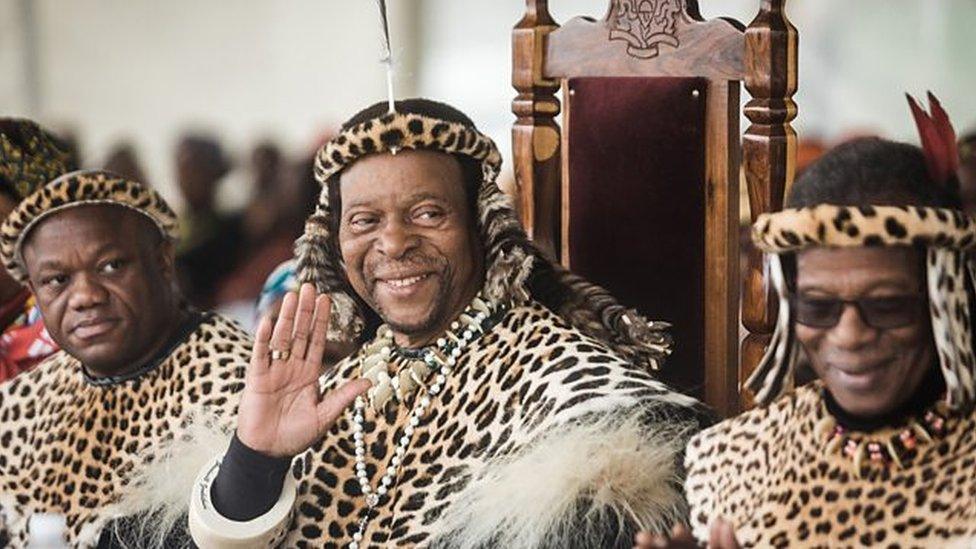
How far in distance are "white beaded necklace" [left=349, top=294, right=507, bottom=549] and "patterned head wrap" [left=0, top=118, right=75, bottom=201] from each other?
3.36ft

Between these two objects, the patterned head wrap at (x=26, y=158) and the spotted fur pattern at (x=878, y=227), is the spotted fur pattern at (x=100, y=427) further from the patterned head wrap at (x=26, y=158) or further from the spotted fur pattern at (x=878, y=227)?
the spotted fur pattern at (x=878, y=227)

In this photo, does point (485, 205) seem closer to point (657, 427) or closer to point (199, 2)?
point (657, 427)

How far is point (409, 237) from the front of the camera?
2.53m

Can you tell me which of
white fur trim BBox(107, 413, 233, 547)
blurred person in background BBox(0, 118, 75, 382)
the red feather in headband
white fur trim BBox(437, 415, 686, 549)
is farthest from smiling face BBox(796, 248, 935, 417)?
blurred person in background BBox(0, 118, 75, 382)

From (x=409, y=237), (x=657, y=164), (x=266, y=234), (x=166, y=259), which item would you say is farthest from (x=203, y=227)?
(x=409, y=237)

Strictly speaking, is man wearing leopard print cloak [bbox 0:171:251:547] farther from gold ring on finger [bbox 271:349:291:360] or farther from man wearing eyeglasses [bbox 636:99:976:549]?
man wearing eyeglasses [bbox 636:99:976:549]

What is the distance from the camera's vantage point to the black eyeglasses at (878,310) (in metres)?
1.94

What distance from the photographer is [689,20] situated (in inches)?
106

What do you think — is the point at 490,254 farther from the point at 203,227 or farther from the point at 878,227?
the point at 203,227

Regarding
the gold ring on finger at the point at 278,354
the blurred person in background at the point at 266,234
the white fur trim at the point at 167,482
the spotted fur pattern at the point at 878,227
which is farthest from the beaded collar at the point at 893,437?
the blurred person in background at the point at 266,234

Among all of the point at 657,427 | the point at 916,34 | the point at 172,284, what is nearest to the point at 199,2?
the point at 916,34

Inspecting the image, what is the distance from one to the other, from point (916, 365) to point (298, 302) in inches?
37.7

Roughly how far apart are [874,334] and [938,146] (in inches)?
9.9

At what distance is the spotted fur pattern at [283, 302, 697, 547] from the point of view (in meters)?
2.36
